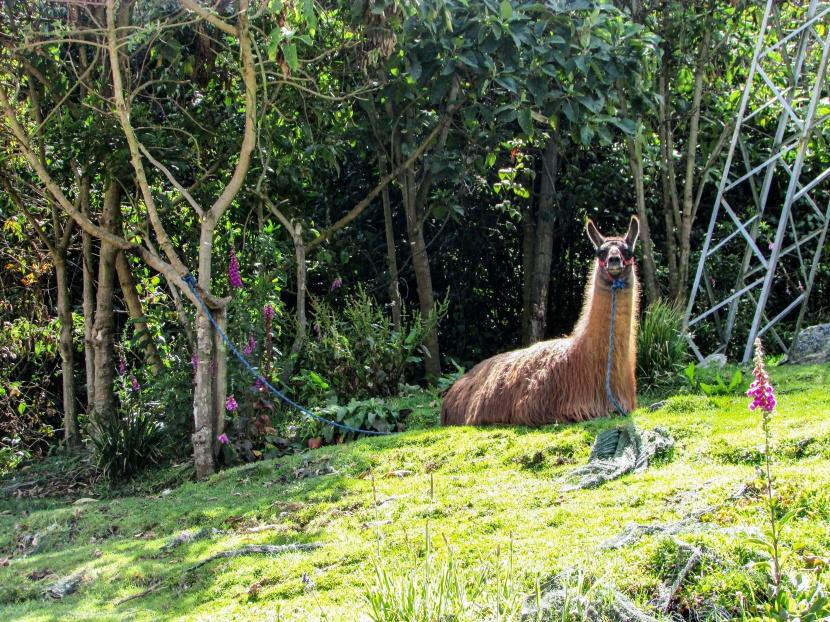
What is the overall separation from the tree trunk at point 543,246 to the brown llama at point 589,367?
388cm

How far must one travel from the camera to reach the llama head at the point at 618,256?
6469 mm

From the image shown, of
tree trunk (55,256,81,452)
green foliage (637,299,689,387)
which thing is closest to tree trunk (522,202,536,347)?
green foliage (637,299,689,387)

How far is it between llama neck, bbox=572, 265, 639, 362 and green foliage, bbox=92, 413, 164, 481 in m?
4.10

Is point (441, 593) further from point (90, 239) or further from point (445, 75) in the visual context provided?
point (90, 239)

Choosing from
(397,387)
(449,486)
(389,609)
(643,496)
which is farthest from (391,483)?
(397,387)

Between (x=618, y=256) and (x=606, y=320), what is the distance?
536mm

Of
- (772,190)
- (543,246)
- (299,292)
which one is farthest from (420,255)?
(772,190)

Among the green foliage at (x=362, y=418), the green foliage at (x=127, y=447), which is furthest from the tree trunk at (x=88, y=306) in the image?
the green foliage at (x=362, y=418)

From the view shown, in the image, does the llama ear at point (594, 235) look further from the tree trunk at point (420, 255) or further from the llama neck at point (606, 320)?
the tree trunk at point (420, 255)

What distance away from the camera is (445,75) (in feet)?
27.1

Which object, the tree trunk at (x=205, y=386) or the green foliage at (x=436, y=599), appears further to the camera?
the tree trunk at (x=205, y=386)

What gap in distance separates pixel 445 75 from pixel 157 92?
3835 mm

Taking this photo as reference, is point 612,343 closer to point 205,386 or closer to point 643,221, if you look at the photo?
point 205,386

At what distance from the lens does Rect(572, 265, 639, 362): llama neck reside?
264 inches
